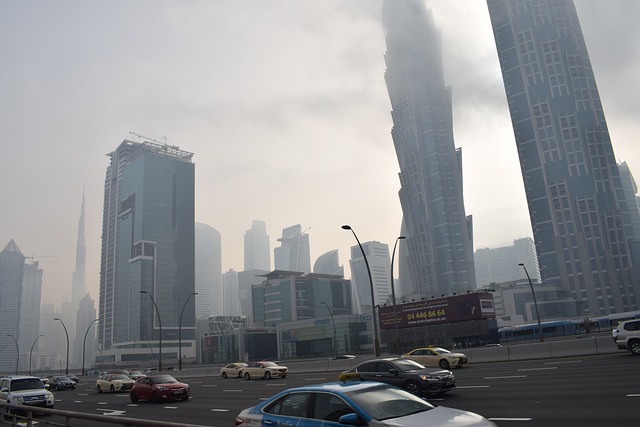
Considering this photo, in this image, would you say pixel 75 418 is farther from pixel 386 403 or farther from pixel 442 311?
pixel 442 311

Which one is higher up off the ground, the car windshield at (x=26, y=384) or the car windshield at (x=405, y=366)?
the car windshield at (x=26, y=384)

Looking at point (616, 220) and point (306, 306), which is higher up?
point (616, 220)

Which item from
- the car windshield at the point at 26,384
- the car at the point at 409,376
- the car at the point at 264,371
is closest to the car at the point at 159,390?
the car windshield at the point at 26,384

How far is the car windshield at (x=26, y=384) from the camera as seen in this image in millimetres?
23716

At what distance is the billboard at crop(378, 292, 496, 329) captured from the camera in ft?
293

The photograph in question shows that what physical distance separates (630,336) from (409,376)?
1510 cm

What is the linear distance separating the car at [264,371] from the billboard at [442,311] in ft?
189

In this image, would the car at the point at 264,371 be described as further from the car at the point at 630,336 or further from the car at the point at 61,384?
the car at the point at 630,336

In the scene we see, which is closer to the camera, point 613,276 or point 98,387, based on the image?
point 98,387

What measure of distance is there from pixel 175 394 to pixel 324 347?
394 feet

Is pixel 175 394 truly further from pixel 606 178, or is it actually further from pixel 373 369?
pixel 606 178

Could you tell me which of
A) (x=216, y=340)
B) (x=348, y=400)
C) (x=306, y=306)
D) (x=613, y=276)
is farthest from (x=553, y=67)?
(x=348, y=400)

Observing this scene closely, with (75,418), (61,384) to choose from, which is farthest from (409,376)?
(61,384)

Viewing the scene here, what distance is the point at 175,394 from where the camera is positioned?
80.3 ft
